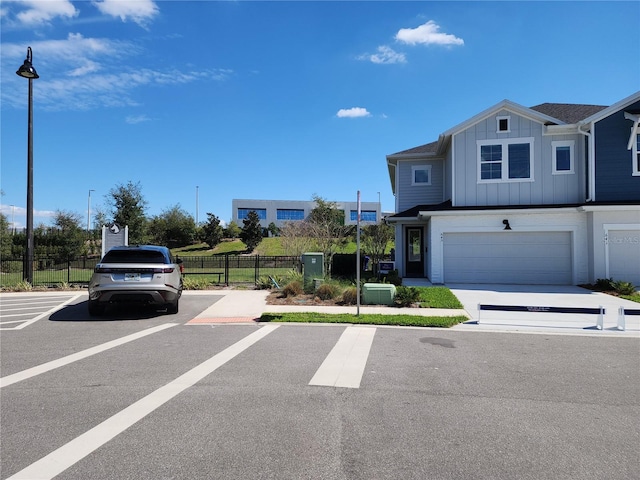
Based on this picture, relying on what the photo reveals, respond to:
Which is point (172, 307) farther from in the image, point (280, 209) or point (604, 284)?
point (280, 209)

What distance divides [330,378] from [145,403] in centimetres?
223

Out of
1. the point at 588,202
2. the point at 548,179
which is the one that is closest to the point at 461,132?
the point at 548,179

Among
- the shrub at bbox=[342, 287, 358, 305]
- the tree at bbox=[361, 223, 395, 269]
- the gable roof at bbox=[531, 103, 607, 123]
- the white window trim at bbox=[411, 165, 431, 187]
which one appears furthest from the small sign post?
the gable roof at bbox=[531, 103, 607, 123]

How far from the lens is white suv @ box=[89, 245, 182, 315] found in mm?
9789

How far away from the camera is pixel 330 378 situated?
219 inches

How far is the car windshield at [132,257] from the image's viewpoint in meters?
10.1

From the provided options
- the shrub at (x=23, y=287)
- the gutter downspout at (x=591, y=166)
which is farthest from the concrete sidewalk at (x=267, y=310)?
the gutter downspout at (x=591, y=166)

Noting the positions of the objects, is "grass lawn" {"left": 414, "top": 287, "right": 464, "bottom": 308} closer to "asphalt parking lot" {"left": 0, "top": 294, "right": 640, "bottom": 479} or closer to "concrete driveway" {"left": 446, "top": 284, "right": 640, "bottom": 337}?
"concrete driveway" {"left": 446, "top": 284, "right": 640, "bottom": 337}

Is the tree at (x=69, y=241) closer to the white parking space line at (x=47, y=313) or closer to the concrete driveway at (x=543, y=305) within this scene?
the white parking space line at (x=47, y=313)

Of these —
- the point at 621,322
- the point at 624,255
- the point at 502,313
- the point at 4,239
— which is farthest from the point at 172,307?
the point at 4,239

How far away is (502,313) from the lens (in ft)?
35.2

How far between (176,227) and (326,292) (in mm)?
45094

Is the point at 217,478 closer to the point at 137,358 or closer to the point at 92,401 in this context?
the point at 92,401

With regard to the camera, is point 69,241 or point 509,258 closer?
point 509,258
